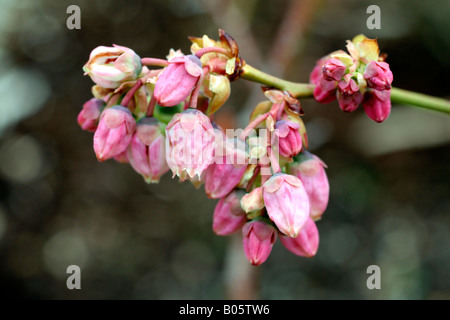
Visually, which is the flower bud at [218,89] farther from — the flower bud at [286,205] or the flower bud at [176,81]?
the flower bud at [286,205]

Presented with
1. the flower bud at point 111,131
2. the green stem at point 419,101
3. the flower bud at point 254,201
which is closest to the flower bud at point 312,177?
the flower bud at point 254,201

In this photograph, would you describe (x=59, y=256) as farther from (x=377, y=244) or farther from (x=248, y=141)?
(x=248, y=141)

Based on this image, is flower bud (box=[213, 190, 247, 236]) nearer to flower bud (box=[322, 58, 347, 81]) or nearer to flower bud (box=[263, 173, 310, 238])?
flower bud (box=[263, 173, 310, 238])

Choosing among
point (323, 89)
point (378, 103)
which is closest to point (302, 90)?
point (323, 89)

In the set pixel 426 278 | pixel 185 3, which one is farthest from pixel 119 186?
pixel 426 278

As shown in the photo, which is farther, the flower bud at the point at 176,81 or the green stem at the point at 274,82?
the green stem at the point at 274,82

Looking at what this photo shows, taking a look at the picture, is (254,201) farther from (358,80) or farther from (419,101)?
(419,101)
